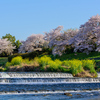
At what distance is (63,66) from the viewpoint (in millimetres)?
31641

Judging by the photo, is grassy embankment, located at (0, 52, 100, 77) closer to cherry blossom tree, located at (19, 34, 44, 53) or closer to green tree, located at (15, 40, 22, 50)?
cherry blossom tree, located at (19, 34, 44, 53)

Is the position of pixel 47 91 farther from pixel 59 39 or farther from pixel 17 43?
pixel 17 43

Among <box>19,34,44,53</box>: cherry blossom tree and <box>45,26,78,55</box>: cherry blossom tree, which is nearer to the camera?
<box>45,26,78,55</box>: cherry blossom tree

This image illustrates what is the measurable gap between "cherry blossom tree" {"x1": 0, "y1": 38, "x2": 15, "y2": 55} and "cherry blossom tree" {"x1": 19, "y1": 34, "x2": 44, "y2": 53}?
3676mm

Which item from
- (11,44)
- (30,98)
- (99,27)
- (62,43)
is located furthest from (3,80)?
(11,44)

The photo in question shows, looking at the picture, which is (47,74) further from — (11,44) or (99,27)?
(11,44)

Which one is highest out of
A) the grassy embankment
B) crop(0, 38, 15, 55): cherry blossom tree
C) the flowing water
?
crop(0, 38, 15, 55): cherry blossom tree

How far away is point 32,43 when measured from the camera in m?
71.1

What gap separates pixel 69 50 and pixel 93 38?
8.24 metres

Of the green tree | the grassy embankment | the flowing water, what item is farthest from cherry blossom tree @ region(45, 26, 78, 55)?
the flowing water

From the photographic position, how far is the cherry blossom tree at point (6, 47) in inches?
2849

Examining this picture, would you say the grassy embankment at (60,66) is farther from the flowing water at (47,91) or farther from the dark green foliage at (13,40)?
the dark green foliage at (13,40)

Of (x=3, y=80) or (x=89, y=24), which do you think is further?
(x=89, y=24)

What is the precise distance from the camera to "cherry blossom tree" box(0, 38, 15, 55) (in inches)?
2849
